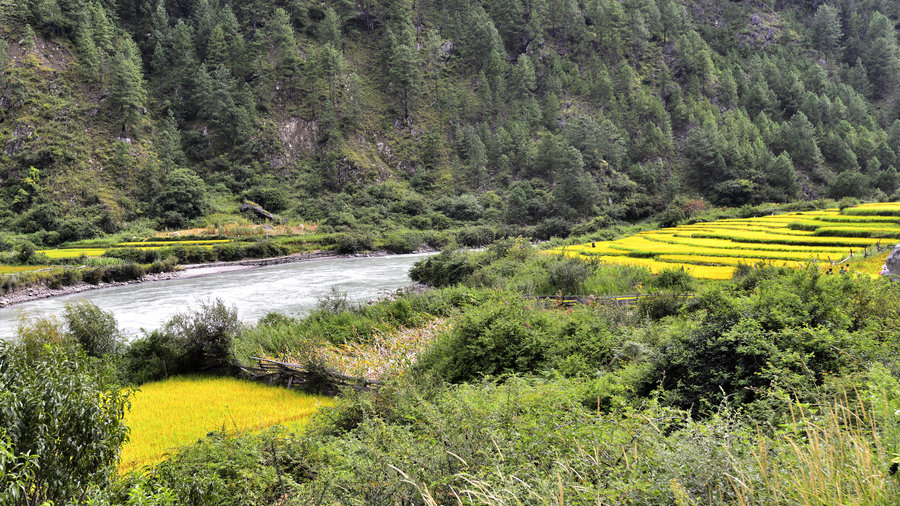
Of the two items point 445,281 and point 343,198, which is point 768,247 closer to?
point 445,281

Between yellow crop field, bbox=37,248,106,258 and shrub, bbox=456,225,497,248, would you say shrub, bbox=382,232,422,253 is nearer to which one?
shrub, bbox=456,225,497,248

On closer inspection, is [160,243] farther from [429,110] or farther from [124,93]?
[429,110]

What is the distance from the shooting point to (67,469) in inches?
149

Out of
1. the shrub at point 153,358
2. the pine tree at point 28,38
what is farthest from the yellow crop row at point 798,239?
the pine tree at point 28,38

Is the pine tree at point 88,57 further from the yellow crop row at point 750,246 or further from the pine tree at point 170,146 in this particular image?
the yellow crop row at point 750,246

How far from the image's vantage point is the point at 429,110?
278 feet

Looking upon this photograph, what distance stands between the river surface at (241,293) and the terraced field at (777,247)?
14684 millimetres

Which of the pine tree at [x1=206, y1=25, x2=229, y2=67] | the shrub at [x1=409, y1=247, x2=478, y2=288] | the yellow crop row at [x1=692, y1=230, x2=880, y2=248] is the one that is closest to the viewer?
the yellow crop row at [x1=692, y1=230, x2=880, y2=248]

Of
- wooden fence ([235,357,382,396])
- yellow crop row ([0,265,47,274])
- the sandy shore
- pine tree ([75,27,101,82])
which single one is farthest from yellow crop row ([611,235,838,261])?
pine tree ([75,27,101,82])

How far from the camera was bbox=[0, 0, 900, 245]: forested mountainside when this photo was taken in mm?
58031

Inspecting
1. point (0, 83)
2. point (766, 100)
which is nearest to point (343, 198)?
point (0, 83)

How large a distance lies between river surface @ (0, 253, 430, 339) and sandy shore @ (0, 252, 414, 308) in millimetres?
894

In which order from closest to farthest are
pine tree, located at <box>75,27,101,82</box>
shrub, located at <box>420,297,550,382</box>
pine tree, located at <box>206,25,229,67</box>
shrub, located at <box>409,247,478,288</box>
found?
1. shrub, located at <box>420,297,550,382</box>
2. shrub, located at <box>409,247,478,288</box>
3. pine tree, located at <box>75,27,101,82</box>
4. pine tree, located at <box>206,25,229,67</box>

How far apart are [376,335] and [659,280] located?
38.0ft
